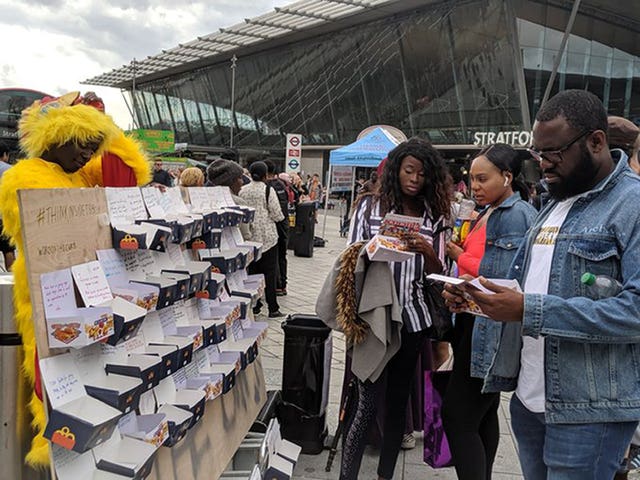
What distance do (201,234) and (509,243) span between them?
1612mm

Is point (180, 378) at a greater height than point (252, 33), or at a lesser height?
lesser

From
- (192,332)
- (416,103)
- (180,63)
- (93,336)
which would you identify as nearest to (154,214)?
(192,332)

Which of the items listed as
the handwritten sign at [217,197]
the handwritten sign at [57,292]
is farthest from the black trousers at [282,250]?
the handwritten sign at [57,292]

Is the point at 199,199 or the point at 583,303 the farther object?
the point at 199,199

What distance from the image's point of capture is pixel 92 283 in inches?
72.9

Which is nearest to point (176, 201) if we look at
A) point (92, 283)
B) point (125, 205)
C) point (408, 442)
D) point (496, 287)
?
point (125, 205)

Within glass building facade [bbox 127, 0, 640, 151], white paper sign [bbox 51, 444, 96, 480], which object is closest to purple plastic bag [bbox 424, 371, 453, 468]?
white paper sign [bbox 51, 444, 96, 480]

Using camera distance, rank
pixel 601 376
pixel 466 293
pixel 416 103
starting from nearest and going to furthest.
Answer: pixel 601 376 → pixel 466 293 → pixel 416 103

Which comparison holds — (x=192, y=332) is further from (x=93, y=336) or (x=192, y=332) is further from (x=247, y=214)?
(x=247, y=214)

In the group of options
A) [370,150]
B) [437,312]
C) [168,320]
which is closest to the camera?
[168,320]

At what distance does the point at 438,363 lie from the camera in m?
3.66

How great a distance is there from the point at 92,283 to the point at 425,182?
1.83 metres

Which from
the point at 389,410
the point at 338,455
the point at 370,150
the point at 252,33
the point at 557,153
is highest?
the point at 252,33

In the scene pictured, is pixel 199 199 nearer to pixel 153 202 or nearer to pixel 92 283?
pixel 153 202
